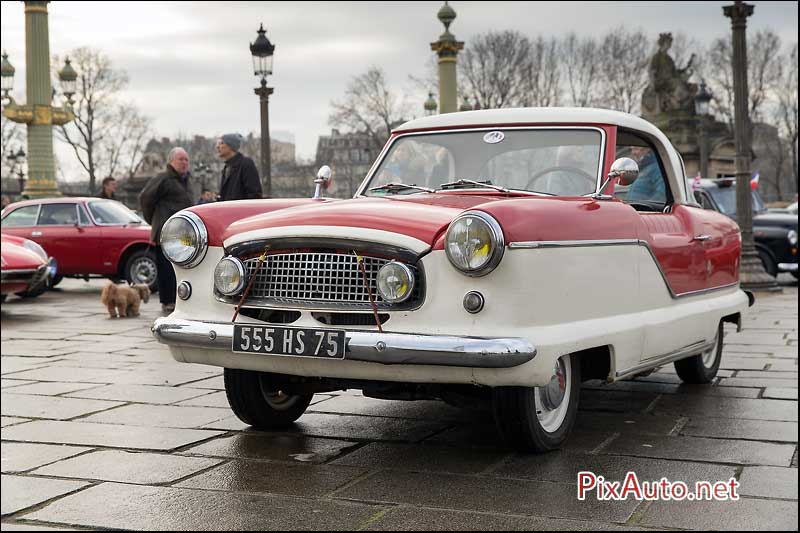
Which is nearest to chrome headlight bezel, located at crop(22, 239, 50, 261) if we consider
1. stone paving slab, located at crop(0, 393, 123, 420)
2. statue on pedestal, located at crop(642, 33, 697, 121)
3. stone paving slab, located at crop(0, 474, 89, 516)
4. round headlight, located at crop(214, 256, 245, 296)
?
stone paving slab, located at crop(0, 393, 123, 420)

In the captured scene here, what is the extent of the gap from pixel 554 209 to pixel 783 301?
10.5 meters

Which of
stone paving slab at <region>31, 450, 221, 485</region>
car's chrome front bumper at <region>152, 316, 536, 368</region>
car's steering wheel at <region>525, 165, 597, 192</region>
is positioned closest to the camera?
car's chrome front bumper at <region>152, 316, 536, 368</region>

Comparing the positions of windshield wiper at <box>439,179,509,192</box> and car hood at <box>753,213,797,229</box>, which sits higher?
windshield wiper at <box>439,179,509,192</box>

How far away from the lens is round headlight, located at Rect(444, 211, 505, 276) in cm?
450

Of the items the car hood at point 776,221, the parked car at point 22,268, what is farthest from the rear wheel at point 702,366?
the car hood at point 776,221

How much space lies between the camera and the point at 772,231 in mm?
17984

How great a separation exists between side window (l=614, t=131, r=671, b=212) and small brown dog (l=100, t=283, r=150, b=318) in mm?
7501

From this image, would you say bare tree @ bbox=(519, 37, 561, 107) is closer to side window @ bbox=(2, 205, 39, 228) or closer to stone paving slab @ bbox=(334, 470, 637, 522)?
side window @ bbox=(2, 205, 39, 228)

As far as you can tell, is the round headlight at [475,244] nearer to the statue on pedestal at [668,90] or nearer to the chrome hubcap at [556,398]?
the chrome hubcap at [556,398]

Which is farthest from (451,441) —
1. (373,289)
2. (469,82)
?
(469,82)

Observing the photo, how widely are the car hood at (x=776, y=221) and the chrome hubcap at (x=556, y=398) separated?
14078 mm

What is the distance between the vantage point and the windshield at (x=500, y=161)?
234 inches

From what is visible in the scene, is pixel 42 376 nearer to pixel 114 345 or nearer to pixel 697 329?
pixel 114 345

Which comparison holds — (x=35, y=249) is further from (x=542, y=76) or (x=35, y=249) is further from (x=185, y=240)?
(x=542, y=76)
